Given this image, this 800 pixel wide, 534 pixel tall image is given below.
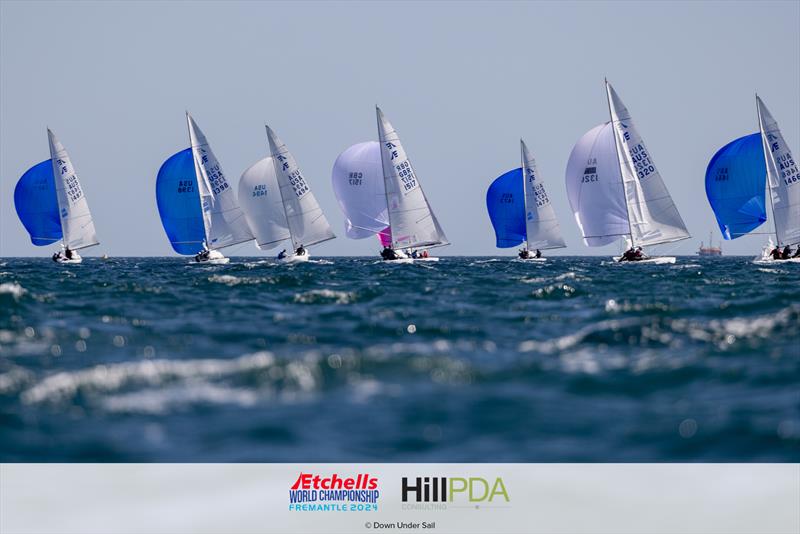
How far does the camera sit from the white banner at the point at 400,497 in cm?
582

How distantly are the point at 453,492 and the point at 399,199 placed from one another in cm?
4230

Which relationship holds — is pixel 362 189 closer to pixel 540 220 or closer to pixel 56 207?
pixel 540 220

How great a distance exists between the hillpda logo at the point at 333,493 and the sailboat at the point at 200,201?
48.1 m

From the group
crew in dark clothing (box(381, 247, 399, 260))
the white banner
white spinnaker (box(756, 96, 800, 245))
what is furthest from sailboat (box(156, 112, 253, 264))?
the white banner


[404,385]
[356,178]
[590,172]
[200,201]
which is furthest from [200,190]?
[404,385]

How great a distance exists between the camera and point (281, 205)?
55.4 metres

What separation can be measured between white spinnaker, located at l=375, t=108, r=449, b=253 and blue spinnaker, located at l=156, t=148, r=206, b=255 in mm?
12728

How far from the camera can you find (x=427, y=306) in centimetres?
1689

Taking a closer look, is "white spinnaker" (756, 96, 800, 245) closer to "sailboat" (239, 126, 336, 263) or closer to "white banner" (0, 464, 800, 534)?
"sailboat" (239, 126, 336, 263)

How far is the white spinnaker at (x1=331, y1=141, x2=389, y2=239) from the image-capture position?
5247 centimetres

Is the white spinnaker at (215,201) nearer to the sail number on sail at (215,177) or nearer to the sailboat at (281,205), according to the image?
the sail number on sail at (215,177)

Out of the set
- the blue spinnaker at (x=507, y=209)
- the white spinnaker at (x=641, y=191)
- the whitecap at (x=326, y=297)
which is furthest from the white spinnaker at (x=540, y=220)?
the whitecap at (x=326, y=297)

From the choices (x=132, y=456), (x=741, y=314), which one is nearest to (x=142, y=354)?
(x=132, y=456)

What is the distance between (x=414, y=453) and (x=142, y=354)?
4.97 metres
